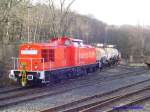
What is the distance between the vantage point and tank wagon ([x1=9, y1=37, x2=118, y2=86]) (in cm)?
1991

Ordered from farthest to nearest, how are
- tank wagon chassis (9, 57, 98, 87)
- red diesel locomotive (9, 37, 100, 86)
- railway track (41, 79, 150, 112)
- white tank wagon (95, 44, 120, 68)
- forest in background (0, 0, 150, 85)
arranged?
white tank wagon (95, 44, 120, 68) → forest in background (0, 0, 150, 85) → red diesel locomotive (9, 37, 100, 86) → tank wagon chassis (9, 57, 98, 87) → railway track (41, 79, 150, 112)

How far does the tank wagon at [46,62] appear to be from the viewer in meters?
19.9

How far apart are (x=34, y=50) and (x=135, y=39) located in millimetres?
49564

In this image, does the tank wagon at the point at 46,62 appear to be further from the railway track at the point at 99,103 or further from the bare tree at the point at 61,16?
the bare tree at the point at 61,16

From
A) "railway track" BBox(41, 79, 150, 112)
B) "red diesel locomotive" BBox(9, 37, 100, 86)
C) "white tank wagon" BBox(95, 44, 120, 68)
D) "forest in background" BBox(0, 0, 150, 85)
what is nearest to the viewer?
"railway track" BBox(41, 79, 150, 112)

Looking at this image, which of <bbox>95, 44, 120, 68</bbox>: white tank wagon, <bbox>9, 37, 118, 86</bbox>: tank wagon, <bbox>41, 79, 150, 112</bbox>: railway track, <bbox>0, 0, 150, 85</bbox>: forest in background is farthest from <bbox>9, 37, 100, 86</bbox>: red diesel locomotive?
<bbox>95, 44, 120, 68</bbox>: white tank wagon

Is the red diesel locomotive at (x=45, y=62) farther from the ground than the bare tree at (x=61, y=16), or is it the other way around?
the bare tree at (x=61, y=16)

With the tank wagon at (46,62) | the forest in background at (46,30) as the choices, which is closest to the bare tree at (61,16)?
the forest in background at (46,30)

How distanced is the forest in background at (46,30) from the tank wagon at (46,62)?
317cm

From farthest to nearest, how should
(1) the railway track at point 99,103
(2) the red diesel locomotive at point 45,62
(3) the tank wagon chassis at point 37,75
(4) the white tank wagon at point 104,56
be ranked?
(4) the white tank wagon at point 104,56 < (2) the red diesel locomotive at point 45,62 < (3) the tank wagon chassis at point 37,75 < (1) the railway track at point 99,103

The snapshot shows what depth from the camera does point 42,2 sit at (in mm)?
37000

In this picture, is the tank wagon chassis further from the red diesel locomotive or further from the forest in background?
the forest in background

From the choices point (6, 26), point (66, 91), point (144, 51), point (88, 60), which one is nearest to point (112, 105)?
point (66, 91)

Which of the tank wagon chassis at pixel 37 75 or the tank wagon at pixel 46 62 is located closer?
the tank wagon chassis at pixel 37 75
